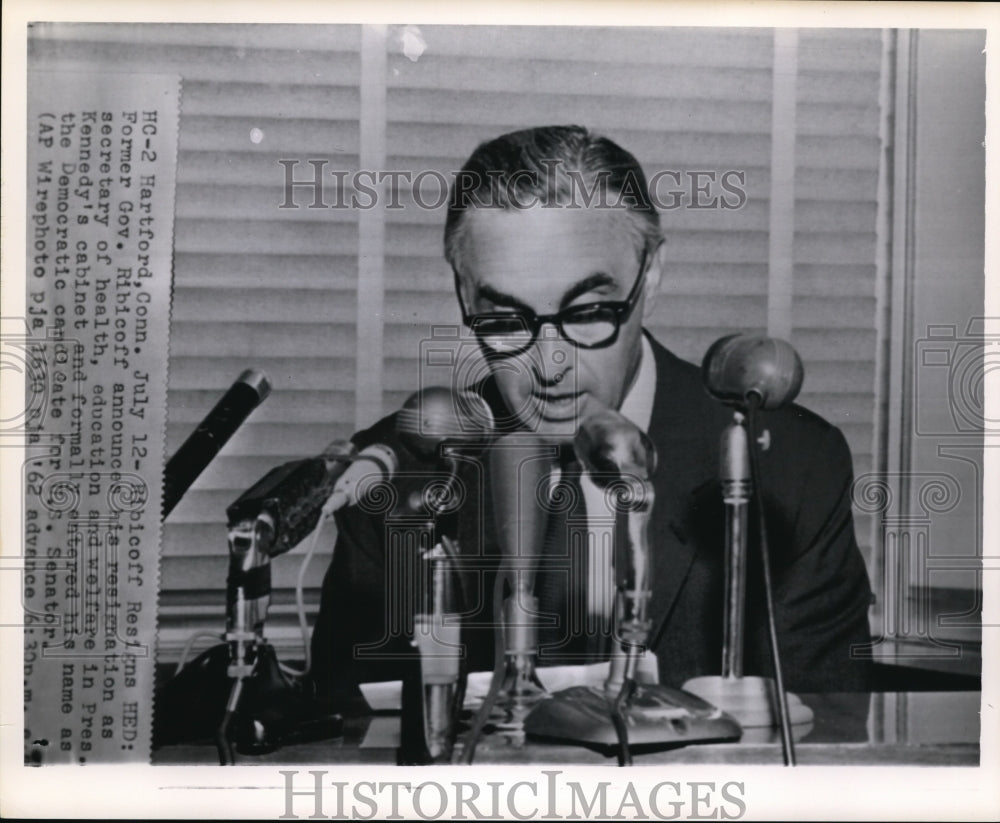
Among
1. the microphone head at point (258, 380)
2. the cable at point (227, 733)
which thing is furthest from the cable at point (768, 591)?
the cable at point (227, 733)

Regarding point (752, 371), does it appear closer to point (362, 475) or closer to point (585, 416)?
point (585, 416)

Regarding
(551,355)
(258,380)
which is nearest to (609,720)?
(551,355)

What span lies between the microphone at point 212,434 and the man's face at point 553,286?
0.52m

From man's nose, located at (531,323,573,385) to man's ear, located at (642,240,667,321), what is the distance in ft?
0.67

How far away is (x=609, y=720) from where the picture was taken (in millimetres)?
2686

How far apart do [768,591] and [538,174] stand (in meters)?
1.08

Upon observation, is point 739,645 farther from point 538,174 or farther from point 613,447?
point 538,174

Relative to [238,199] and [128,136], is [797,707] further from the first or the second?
[128,136]

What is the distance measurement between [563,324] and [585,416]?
0.21 m

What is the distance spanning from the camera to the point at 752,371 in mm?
2717

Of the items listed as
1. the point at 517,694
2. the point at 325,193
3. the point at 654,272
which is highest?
the point at 325,193

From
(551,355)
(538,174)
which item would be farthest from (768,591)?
(538,174)

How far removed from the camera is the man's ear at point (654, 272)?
8.90ft

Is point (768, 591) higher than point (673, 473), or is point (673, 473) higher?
point (673, 473)
